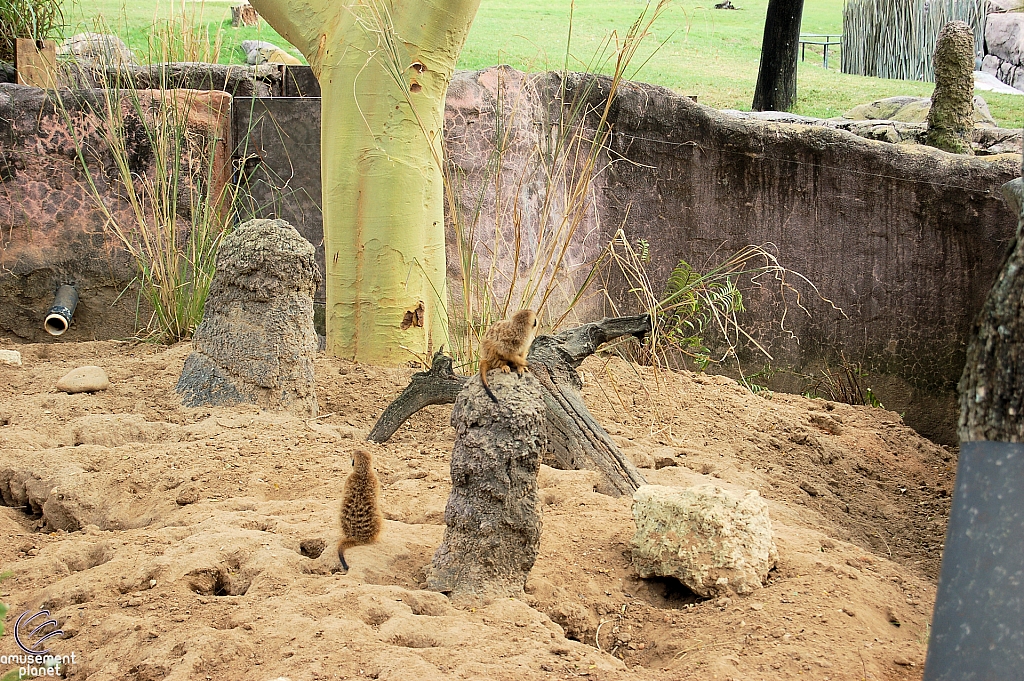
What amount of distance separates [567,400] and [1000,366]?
1826mm

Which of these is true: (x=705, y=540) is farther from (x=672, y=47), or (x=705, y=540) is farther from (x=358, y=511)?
(x=672, y=47)

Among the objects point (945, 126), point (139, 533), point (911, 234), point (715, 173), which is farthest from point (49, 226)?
point (945, 126)

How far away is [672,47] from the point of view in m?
16.1

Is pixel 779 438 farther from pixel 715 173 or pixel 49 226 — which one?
pixel 49 226

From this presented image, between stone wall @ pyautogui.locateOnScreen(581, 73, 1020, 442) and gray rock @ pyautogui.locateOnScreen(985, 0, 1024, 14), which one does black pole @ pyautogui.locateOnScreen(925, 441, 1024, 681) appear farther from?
gray rock @ pyautogui.locateOnScreen(985, 0, 1024, 14)

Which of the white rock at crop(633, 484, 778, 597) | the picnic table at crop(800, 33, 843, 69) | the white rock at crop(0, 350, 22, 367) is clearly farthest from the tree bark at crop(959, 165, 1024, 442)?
the picnic table at crop(800, 33, 843, 69)

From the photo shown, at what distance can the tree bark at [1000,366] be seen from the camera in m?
1.60

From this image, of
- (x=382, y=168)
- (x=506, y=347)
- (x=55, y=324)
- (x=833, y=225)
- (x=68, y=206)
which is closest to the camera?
(x=506, y=347)

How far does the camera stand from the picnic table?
52.3 ft

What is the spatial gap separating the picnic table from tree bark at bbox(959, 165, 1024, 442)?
15494mm

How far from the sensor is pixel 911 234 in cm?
582

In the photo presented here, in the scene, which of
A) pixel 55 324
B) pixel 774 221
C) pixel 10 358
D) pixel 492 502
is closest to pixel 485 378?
pixel 492 502

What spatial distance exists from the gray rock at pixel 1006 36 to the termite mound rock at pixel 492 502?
15.0 m

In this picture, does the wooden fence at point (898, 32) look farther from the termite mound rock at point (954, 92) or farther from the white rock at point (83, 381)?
the white rock at point (83, 381)
